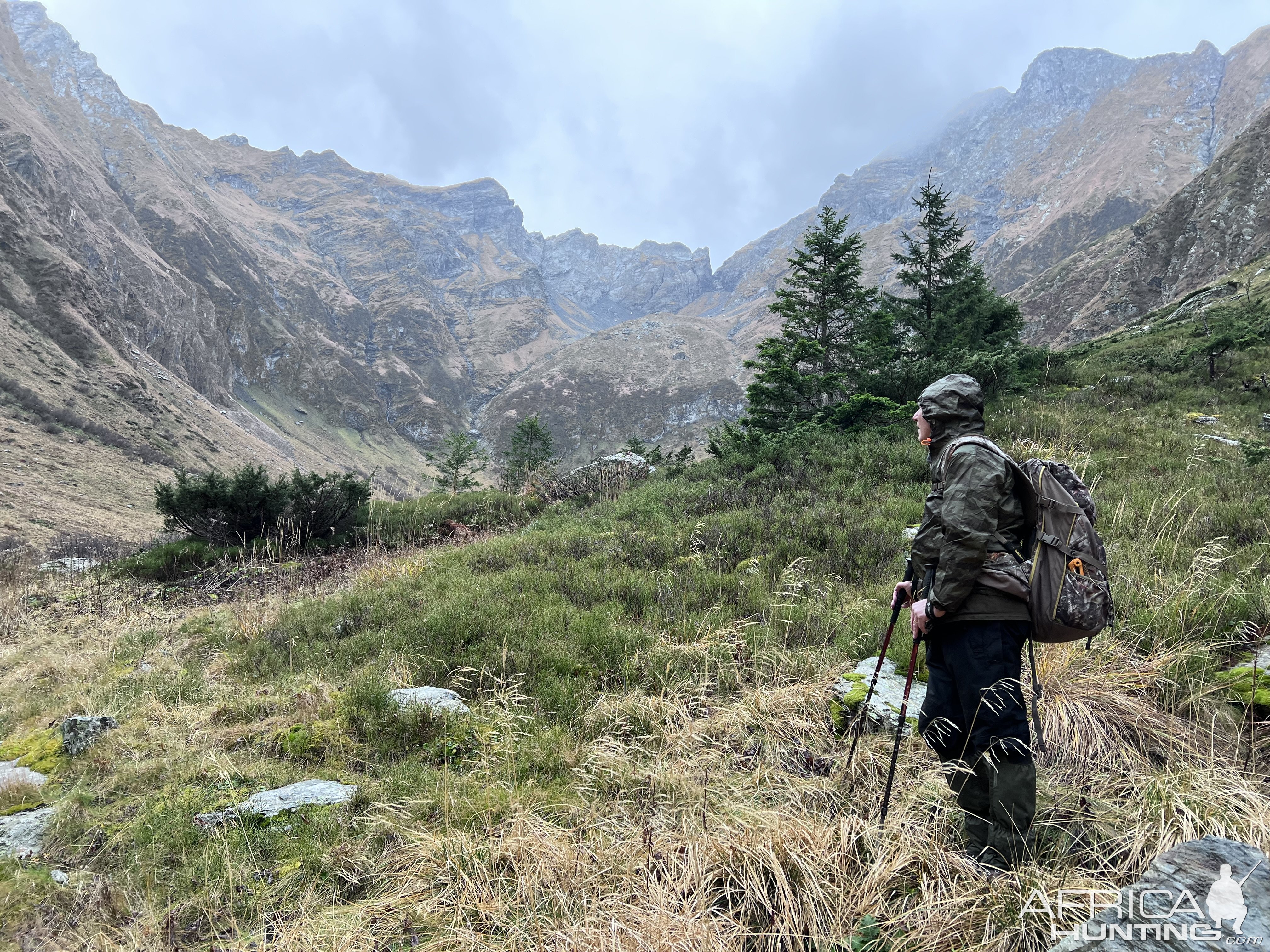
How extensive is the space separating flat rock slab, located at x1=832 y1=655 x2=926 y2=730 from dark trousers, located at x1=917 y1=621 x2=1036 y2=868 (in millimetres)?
714

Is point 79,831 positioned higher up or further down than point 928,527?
further down

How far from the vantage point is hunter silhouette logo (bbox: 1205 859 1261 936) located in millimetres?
1409

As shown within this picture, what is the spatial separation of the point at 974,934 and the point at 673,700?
2.19 m

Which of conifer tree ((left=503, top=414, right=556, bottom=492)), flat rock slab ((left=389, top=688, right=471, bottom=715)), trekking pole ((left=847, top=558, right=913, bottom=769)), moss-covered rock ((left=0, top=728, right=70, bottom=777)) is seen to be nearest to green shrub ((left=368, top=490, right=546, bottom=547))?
moss-covered rock ((left=0, top=728, right=70, bottom=777))

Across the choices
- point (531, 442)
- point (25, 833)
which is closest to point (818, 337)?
point (25, 833)

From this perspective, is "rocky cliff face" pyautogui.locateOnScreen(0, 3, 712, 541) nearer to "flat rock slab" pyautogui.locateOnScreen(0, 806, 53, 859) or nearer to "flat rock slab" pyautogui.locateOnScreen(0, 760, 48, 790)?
"flat rock slab" pyautogui.locateOnScreen(0, 760, 48, 790)

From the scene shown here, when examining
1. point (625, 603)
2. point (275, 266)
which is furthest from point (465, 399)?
point (625, 603)

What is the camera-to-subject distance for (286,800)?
3.09 meters

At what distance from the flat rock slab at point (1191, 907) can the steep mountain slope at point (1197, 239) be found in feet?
153

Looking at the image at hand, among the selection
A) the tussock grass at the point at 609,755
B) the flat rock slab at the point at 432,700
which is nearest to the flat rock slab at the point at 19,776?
the tussock grass at the point at 609,755

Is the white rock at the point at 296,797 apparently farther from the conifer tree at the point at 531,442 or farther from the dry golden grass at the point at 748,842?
the conifer tree at the point at 531,442

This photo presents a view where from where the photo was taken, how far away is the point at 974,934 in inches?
76.8

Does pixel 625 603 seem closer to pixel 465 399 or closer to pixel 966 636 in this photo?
pixel 966 636

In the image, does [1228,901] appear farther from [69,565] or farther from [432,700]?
[69,565]
